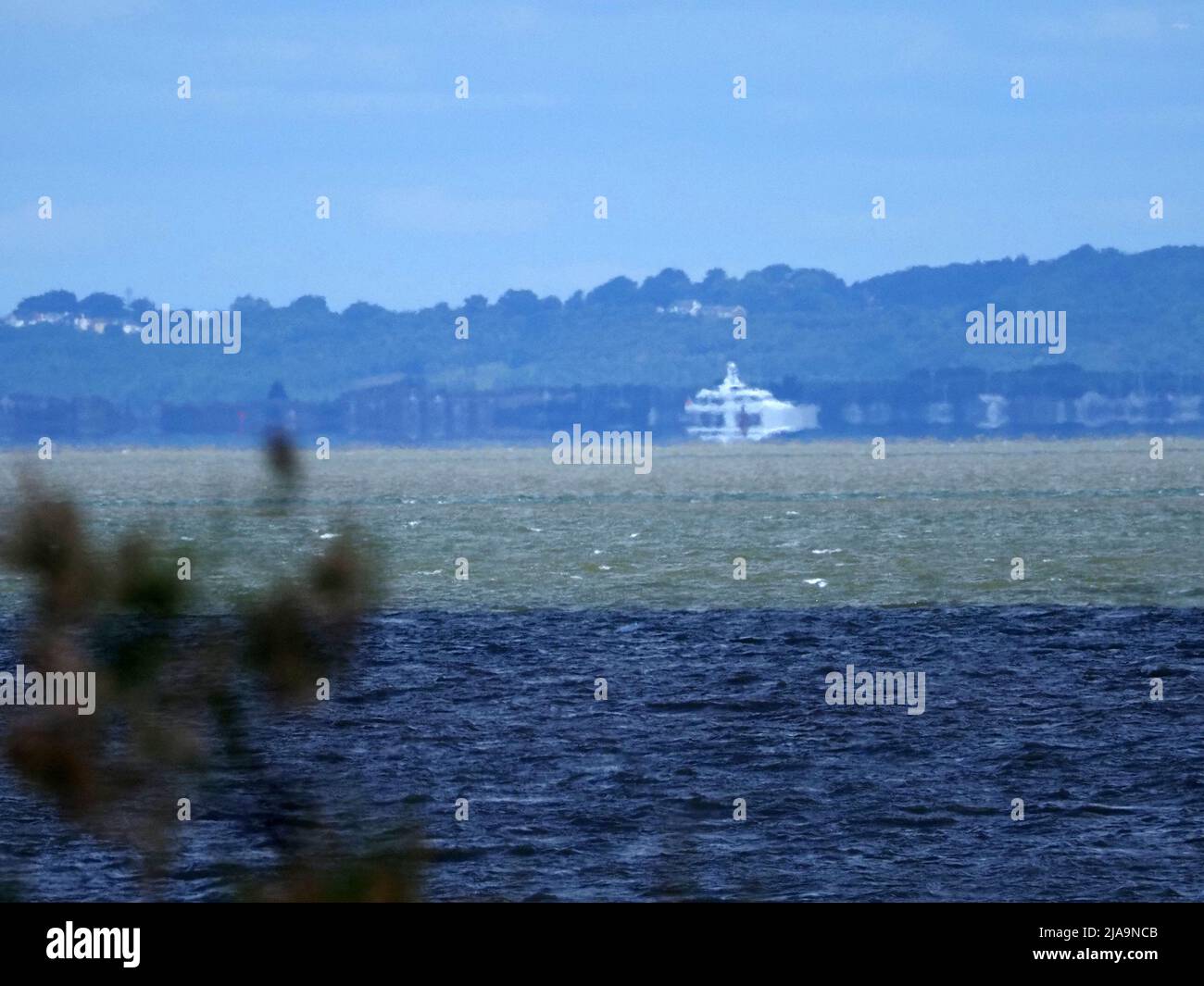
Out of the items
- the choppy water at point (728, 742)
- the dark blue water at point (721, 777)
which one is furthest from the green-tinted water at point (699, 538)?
the dark blue water at point (721, 777)

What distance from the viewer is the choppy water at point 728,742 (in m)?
17.2

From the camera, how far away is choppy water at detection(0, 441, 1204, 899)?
17.2 m

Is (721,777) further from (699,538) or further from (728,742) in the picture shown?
(699,538)

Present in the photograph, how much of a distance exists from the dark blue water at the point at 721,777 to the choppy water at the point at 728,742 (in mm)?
69

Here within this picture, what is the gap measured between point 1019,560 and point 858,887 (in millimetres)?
48366

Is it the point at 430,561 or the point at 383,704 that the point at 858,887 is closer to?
the point at 383,704

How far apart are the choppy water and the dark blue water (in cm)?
7

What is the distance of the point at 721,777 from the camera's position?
2334 centimetres

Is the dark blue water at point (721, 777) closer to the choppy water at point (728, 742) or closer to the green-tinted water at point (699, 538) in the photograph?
the choppy water at point (728, 742)

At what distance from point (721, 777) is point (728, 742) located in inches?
121

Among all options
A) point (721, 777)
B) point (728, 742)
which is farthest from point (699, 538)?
point (721, 777)

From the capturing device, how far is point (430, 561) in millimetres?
73062
